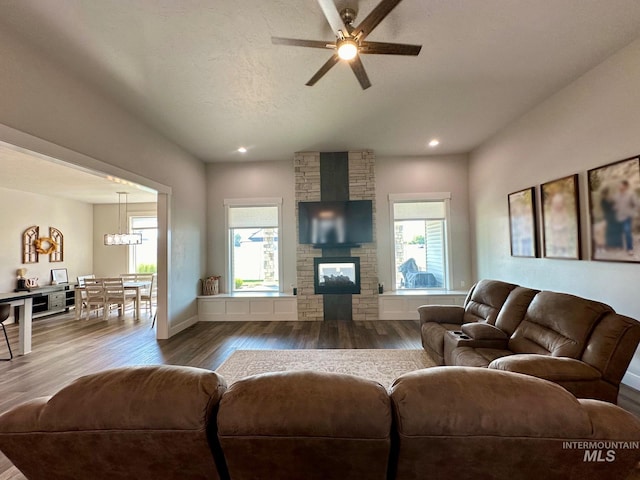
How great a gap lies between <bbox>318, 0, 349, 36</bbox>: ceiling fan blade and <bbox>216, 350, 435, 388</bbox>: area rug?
3203 millimetres

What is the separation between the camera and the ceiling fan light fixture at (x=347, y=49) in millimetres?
2080

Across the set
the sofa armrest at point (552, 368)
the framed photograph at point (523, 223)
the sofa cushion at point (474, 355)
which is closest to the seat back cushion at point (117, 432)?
the sofa armrest at point (552, 368)

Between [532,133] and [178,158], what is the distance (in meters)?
5.50

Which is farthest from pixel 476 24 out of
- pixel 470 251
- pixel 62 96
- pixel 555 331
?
pixel 470 251

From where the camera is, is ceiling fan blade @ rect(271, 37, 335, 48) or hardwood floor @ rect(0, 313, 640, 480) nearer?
ceiling fan blade @ rect(271, 37, 335, 48)

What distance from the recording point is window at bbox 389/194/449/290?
5707 mm

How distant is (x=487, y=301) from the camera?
320 cm

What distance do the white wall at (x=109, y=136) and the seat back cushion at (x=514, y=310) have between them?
4.59m

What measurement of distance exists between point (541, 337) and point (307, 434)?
7.98ft

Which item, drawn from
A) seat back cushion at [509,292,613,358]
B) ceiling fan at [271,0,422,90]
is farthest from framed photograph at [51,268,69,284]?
seat back cushion at [509,292,613,358]

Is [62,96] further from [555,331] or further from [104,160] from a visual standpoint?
[555,331]

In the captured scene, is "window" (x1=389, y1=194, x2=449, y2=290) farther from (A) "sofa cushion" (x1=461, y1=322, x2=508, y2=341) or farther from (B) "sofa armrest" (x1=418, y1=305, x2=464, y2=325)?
(A) "sofa cushion" (x1=461, y1=322, x2=508, y2=341)

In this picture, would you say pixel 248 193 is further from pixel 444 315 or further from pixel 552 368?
pixel 552 368

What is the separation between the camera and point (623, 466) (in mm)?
759
